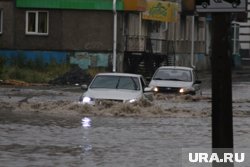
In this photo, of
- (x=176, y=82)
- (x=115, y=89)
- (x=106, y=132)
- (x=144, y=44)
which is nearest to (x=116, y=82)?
(x=115, y=89)

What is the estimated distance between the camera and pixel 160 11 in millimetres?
53500

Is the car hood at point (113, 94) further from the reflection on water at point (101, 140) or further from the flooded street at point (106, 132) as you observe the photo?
the reflection on water at point (101, 140)

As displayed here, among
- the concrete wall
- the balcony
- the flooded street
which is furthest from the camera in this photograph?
the concrete wall

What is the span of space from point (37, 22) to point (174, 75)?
693 inches

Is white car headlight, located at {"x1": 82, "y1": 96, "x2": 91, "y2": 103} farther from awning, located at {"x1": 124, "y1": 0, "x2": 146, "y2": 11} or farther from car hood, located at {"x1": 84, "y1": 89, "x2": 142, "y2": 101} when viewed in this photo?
awning, located at {"x1": 124, "y1": 0, "x2": 146, "y2": 11}

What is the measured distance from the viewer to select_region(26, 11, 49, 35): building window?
4744cm

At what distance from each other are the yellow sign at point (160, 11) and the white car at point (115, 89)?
1068 inches

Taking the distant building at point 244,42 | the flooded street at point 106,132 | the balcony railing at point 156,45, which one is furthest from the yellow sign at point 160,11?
the distant building at point 244,42

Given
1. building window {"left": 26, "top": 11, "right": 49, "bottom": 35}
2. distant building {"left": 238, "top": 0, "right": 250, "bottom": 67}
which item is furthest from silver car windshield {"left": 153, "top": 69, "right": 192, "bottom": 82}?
distant building {"left": 238, "top": 0, "right": 250, "bottom": 67}

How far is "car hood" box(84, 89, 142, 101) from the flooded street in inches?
10.5

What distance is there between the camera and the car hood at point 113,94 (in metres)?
22.8

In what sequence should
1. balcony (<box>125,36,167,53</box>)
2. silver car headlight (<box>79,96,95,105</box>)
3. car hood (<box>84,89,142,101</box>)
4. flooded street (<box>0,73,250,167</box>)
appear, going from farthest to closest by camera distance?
balcony (<box>125,36,167,53</box>) → silver car headlight (<box>79,96,95,105</box>) → car hood (<box>84,89,142,101</box>) → flooded street (<box>0,73,250,167</box>)

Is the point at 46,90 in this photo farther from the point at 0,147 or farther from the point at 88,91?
the point at 0,147

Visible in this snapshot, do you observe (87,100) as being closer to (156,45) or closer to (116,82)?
(116,82)
